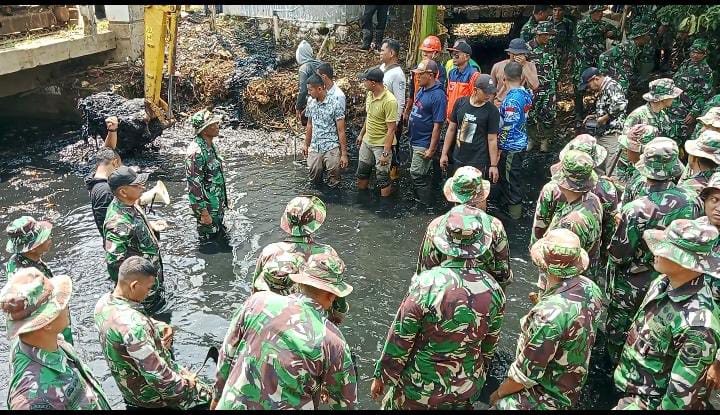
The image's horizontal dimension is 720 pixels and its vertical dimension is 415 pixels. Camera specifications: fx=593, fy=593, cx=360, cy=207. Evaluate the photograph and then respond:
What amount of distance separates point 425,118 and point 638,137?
2.87 m

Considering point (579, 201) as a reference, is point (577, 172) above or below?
above

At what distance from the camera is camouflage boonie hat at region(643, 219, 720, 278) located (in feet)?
10.5

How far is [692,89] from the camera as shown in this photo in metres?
8.58

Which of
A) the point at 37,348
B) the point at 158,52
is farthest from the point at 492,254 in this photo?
the point at 158,52

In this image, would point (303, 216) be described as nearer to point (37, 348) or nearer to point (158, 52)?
point (37, 348)

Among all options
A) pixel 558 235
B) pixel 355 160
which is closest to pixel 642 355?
pixel 558 235

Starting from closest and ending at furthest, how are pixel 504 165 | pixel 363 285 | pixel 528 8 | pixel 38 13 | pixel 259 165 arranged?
pixel 363 285
pixel 504 165
pixel 259 165
pixel 38 13
pixel 528 8

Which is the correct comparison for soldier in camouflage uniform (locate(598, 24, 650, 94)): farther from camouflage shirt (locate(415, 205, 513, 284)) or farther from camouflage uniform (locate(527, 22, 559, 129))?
camouflage shirt (locate(415, 205, 513, 284))

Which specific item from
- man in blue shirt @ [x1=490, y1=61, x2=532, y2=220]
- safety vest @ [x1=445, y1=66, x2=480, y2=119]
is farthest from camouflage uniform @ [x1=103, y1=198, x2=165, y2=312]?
safety vest @ [x1=445, y1=66, x2=480, y2=119]

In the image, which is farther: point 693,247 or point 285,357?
point 693,247

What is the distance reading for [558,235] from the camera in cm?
351

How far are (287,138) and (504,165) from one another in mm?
4211

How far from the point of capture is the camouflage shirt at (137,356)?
350 centimetres

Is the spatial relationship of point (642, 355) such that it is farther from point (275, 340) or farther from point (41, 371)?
point (41, 371)
